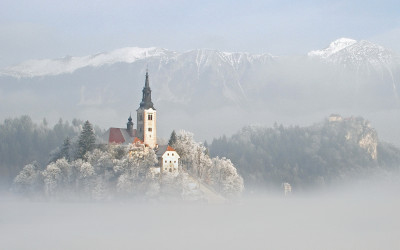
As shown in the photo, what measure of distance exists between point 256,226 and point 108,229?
2292 cm

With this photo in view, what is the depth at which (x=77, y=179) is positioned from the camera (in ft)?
399

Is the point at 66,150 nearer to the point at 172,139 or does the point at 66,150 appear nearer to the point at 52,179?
the point at 52,179

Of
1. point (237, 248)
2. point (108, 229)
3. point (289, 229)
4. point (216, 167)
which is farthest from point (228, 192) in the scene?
point (237, 248)

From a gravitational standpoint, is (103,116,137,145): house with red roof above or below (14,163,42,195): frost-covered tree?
above

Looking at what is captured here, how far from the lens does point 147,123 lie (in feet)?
427

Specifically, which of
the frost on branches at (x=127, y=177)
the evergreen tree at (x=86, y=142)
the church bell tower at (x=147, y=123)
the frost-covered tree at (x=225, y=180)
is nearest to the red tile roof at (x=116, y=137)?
the church bell tower at (x=147, y=123)

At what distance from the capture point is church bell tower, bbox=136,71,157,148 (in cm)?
12950

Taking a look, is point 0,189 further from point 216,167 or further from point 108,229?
point 108,229

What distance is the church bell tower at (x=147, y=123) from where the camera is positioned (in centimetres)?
12950

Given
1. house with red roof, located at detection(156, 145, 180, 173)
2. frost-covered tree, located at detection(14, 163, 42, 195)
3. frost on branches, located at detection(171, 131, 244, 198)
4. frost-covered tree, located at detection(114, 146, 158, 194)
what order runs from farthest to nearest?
frost on branches, located at detection(171, 131, 244, 198), frost-covered tree, located at detection(14, 163, 42, 195), house with red roof, located at detection(156, 145, 180, 173), frost-covered tree, located at detection(114, 146, 158, 194)

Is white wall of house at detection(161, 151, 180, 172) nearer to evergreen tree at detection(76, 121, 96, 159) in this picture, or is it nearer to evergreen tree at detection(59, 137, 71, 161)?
evergreen tree at detection(76, 121, 96, 159)

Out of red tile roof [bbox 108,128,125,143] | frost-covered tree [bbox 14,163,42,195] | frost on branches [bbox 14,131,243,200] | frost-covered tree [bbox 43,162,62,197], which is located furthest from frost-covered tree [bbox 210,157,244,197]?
frost-covered tree [bbox 14,163,42,195]

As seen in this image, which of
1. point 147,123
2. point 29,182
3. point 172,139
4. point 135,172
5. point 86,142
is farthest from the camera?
point 172,139

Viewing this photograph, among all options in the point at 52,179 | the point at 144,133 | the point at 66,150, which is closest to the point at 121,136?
the point at 144,133
